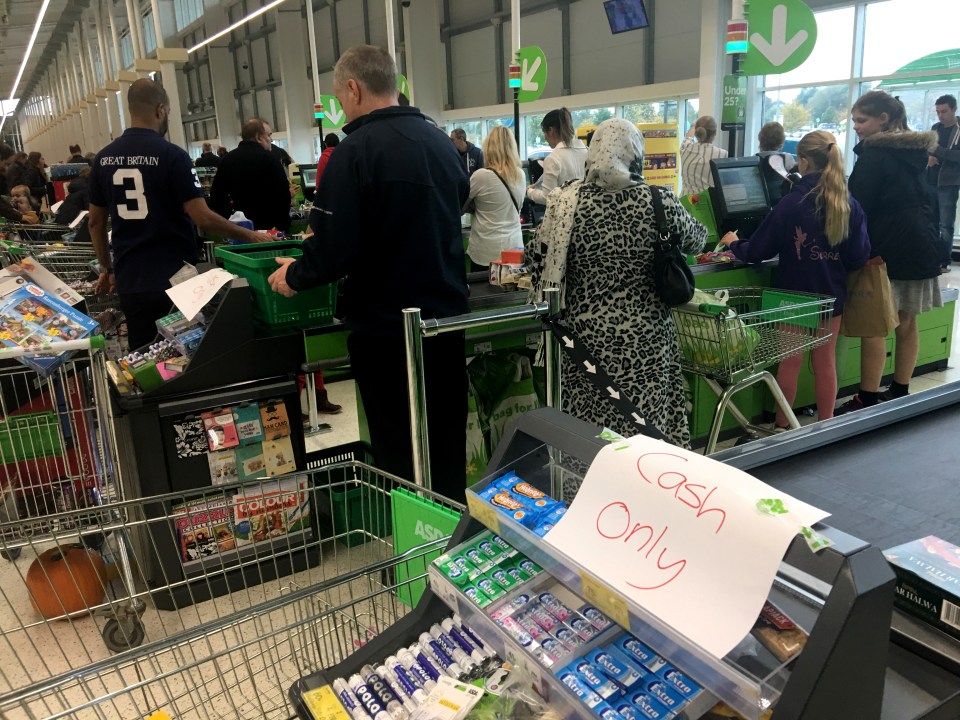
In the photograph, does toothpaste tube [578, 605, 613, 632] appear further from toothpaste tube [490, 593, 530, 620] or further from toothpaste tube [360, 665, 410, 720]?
toothpaste tube [360, 665, 410, 720]

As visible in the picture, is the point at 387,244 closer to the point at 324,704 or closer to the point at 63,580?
the point at 63,580

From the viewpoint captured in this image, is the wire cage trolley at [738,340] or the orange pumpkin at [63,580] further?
the wire cage trolley at [738,340]

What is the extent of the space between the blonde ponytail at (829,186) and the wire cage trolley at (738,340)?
0.35m

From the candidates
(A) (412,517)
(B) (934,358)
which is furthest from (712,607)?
(B) (934,358)

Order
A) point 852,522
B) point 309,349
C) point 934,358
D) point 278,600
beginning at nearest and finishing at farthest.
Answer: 1. point 278,600
2. point 852,522
3. point 309,349
4. point 934,358

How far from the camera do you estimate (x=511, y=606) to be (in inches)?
42.7

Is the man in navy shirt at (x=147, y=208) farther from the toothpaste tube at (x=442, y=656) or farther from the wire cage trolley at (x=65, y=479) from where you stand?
the toothpaste tube at (x=442, y=656)

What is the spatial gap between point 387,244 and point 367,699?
180 centimetres

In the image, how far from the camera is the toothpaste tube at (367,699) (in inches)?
44.1

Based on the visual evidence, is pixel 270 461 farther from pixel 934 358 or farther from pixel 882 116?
pixel 934 358

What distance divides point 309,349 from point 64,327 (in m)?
0.93

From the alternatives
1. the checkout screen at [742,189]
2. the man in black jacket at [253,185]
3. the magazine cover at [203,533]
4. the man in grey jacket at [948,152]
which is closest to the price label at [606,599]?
the magazine cover at [203,533]

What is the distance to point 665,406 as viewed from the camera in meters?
3.14

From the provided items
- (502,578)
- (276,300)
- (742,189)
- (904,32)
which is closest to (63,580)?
(276,300)
